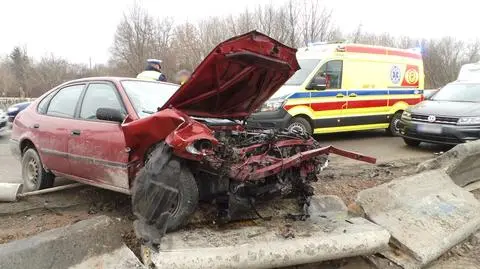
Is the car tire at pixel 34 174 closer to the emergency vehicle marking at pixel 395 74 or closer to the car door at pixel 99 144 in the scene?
the car door at pixel 99 144

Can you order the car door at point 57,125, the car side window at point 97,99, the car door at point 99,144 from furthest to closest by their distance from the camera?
the car door at point 57,125 < the car side window at point 97,99 < the car door at point 99,144

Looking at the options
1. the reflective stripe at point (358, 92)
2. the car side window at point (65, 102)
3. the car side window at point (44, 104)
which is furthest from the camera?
the reflective stripe at point (358, 92)

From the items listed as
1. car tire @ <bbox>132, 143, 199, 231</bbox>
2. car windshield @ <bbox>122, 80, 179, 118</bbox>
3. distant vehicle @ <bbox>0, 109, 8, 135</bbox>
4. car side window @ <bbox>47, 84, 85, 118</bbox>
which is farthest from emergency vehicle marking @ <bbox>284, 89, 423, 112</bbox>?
distant vehicle @ <bbox>0, 109, 8, 135</bbox>

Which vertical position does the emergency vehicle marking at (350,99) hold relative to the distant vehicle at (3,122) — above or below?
above

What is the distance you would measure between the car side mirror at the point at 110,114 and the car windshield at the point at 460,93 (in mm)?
7589

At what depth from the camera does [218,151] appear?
12.7 feet

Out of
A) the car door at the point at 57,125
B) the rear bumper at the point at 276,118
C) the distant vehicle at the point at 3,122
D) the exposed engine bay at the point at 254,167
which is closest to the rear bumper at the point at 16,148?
the car door at the point at 57,125

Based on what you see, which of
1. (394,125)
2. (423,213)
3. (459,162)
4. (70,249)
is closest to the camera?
(70,249)

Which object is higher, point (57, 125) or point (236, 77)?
point (236, 77)

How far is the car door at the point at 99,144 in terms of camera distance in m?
4.50

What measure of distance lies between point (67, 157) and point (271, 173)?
2.51m

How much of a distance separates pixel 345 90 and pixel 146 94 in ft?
19.9

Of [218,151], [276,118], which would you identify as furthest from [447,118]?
[218,151]

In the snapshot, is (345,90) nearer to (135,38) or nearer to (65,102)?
(65,102)
